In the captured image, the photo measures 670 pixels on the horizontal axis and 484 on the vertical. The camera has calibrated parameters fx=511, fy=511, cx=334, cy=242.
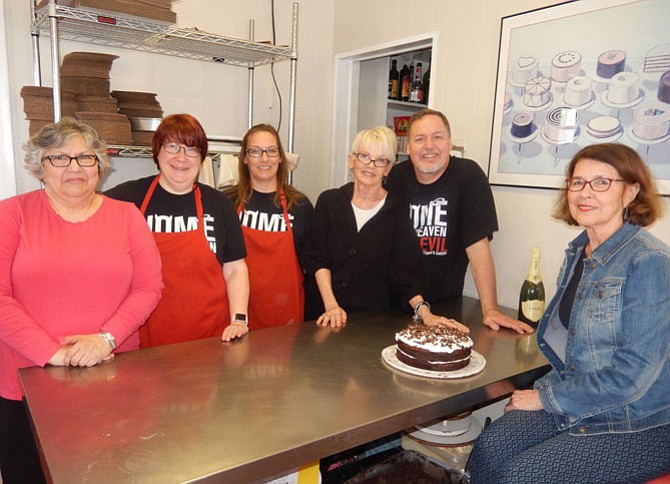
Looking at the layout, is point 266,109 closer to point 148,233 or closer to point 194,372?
point 148,233

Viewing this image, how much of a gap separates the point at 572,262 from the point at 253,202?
128cm

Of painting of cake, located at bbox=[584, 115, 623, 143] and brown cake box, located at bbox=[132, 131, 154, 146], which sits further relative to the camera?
brown cake box, located at bbox=[132, 131, 154, 146]

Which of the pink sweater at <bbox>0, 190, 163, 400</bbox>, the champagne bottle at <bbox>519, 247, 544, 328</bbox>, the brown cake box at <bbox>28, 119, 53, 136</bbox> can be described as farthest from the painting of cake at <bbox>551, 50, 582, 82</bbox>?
the brown cake box at <bbox>28, 119, 53, 136</bbox>

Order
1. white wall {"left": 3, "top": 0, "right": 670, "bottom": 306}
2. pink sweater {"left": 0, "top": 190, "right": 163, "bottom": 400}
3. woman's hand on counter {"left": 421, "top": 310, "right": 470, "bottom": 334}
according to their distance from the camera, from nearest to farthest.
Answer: pink sweater {"left": 0, "top": 190, "right": 163, "bottom": 400} → woman's hand on counter {"left": 421, "top": 310, "right": 470, "bottom": 334} → white wall {"left": 3, "top": 0, "right": 670, "bottom": 306}

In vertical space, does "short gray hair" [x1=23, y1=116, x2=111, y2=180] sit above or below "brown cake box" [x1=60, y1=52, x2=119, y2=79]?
below

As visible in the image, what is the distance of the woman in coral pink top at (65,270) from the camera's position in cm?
149

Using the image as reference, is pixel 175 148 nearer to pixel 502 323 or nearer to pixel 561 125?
pixel 502 323

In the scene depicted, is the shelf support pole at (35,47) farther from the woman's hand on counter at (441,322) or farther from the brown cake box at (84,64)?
the woman's hand on counter at (441,322)

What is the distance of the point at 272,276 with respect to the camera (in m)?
2.22

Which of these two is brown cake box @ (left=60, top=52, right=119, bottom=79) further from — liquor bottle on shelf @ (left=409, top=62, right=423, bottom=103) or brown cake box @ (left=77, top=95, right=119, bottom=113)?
liquor bottle on shelf @ (left=409, top=62, right=423, bottom=103)

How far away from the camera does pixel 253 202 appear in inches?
87.5

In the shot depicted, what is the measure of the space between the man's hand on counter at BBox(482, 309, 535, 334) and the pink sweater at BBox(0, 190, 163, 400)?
1221 mm

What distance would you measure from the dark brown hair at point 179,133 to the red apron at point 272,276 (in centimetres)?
43

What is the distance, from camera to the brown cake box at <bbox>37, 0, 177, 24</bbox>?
2107 mm
